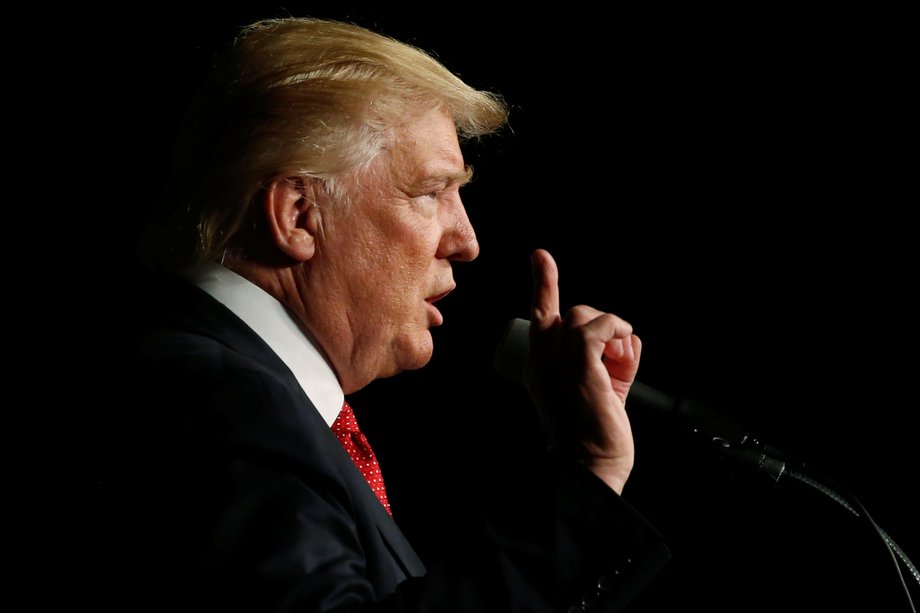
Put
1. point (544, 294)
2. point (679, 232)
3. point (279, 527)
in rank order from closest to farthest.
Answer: point (279, 527) < point (544, 294) < point (679, 232)

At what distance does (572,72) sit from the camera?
2.50 metres

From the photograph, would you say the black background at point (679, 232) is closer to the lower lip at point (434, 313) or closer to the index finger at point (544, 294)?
the lower lip at point (434, 313)

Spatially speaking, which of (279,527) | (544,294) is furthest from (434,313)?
(279,527)

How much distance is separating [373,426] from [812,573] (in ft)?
3.72

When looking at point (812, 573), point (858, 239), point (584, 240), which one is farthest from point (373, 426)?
point (858, 239)

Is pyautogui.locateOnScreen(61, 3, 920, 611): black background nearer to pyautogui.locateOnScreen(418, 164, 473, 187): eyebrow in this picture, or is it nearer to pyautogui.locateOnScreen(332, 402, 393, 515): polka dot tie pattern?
pyautogui.locateOnScreen(332, 402, 393, 515): polka dot tie pattern

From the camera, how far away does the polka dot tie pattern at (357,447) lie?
152 centimetres

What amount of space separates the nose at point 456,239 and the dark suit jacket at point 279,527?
445 mm

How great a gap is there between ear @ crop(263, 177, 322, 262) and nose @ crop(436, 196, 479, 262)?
0.22 meters

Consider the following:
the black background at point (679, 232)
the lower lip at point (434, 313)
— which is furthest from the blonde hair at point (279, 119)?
the black background at point (679, 232)

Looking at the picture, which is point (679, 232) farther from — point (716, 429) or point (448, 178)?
point (716, 429)

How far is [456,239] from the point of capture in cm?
155

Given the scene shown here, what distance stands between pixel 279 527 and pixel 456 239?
65 cm

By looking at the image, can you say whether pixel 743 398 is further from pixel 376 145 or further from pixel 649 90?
pixel 376 145
